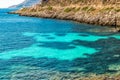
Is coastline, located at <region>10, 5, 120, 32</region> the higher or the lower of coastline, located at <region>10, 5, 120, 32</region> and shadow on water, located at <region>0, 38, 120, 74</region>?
the lower

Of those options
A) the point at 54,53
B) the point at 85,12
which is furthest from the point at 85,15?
the point at 54,53

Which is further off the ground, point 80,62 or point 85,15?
point 80,62

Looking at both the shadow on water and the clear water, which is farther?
the clear water

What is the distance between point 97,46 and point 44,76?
89.8ft

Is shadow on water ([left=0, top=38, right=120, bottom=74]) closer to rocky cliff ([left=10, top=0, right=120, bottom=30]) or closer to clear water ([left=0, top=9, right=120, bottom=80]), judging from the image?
clear water ([left=0, top=9, right=120, bottom=80])

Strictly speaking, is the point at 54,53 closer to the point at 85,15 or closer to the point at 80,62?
the point at 80,62

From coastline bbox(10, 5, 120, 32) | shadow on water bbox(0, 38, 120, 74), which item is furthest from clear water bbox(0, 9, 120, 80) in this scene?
coastline bbox(10, 5, 120, 32)

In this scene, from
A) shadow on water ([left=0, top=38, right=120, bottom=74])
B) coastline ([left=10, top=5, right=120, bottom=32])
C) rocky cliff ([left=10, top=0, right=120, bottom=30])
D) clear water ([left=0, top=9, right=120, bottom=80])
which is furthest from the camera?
rocky cliff ([left=10, top=0, right=120, bottom=30])

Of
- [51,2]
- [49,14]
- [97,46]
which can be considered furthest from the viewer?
[51,2]

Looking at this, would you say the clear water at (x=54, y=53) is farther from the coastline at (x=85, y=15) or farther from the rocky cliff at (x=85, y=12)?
the rocky cliff at (x=85, y=12)

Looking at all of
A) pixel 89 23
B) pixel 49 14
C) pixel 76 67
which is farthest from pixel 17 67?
pixel 49 14

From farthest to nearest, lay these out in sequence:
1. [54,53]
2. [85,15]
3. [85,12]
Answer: [85,12]
[85,15]
[54,53]

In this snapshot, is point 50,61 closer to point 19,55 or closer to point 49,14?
point 19,55

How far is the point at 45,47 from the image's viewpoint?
65.6 metres
